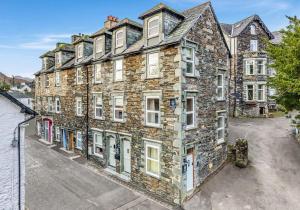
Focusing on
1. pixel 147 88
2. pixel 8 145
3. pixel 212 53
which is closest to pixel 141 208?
pixel 147 88

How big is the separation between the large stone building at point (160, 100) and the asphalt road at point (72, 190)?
3.91 ft

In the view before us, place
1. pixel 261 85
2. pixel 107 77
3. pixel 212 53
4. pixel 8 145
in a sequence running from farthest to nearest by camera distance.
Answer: pixel 261 85
pixel 107 77
pixel 212 53
pixel 8 145

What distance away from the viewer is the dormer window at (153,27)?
13.6m

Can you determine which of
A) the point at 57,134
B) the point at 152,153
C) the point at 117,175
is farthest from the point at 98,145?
the point at 57,134

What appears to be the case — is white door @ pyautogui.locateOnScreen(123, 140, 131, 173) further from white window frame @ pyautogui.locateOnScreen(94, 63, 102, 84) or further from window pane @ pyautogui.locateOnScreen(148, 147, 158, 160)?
white window frame @ pyautogui.locateOnScreen(94, 63, 102, 84)

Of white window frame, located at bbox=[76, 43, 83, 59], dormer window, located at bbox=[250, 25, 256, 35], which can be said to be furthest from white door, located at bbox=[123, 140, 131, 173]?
dormer window, located at bbox=[250, 25, 256, 35]

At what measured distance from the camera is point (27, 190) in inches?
→ 551

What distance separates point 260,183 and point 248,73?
20605 mm

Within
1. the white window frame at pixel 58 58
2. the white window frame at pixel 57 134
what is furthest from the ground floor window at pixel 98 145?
the white window frame at pixel 58 58

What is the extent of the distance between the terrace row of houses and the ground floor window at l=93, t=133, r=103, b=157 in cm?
8

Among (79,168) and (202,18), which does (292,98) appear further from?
(79,168)

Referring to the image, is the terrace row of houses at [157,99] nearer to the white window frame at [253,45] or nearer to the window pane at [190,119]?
the window pane at [190,119]

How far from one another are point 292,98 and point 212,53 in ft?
18.4

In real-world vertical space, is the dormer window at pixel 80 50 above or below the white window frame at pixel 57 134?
above
